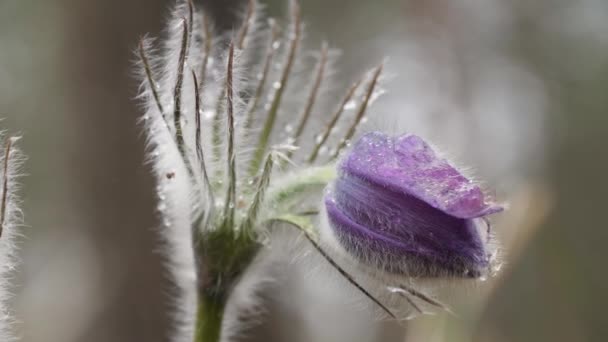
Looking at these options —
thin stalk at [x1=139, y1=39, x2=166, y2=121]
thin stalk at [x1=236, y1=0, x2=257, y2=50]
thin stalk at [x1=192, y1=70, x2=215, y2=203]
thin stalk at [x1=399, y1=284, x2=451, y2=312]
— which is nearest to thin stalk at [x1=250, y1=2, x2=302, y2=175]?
thin stalk at [x1=236, y1=0, x2=257, y2=50]

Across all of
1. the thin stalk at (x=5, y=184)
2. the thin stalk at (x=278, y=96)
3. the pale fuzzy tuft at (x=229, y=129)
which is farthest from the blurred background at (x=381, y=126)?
the thin stalk at (x=5, y=184)

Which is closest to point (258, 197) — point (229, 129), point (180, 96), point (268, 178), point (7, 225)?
point (268, 178)

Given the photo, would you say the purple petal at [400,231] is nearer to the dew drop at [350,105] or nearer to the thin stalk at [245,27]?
the dew drop at [350,105]

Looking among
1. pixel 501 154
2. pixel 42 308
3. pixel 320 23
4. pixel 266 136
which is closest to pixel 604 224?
pixel 501 154

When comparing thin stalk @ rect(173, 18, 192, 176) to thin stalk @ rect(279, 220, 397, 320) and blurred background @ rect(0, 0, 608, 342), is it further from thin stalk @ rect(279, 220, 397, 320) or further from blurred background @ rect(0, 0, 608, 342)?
thin stalk @ rect(279, 220, 397, 320)

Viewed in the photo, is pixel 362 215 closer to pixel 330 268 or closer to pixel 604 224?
pixel 330 268
